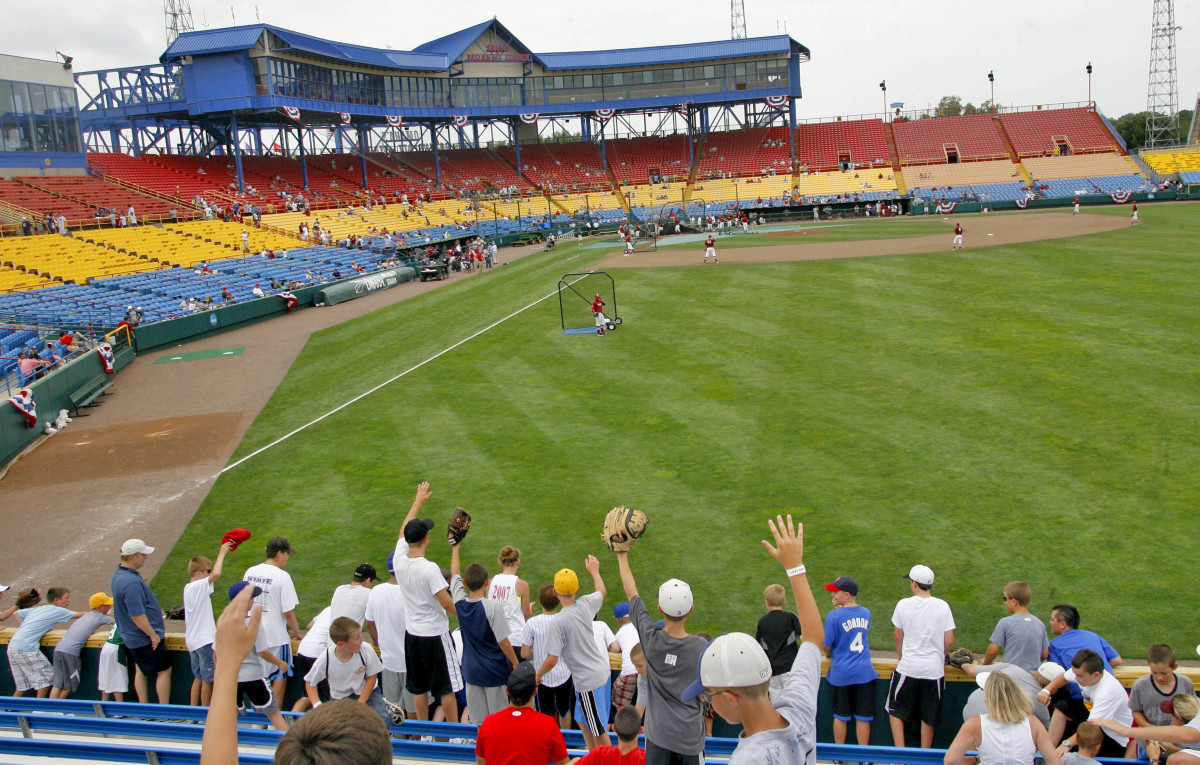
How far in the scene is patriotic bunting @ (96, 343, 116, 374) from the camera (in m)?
26.6

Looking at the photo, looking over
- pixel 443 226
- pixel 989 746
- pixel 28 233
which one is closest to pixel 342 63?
pixel 443 226

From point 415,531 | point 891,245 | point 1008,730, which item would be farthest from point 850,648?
point 891,245

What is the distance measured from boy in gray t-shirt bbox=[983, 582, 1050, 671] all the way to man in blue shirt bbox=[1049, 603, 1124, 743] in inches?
6.2

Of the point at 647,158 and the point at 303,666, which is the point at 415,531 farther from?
the point at 647,158

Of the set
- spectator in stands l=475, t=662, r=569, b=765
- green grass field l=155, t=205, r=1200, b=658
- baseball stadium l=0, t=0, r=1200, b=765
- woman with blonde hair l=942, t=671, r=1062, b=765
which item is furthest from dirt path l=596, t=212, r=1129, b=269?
spectator in stands l=475, t=662, r=569, b=765

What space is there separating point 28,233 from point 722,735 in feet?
149

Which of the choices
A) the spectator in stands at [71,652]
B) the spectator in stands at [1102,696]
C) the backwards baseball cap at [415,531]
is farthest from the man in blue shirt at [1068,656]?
the spectator in stands at [71,652]

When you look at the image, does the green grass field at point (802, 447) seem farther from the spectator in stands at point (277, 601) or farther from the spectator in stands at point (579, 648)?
the spectator in stands at point (579, 648)

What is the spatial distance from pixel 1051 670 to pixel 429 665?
545 centimetres

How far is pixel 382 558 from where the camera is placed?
13.2 metres

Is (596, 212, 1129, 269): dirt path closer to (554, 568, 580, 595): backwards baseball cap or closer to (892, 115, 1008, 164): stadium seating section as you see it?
(892, 115, 1008, 164): stadium seating section

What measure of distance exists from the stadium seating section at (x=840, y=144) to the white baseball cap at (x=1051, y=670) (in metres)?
79.4

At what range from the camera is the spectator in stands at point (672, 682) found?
5.22 metres

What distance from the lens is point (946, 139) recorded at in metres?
83.8
